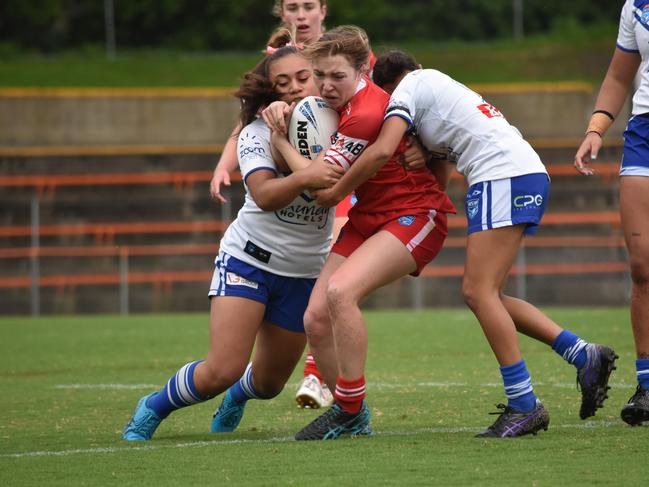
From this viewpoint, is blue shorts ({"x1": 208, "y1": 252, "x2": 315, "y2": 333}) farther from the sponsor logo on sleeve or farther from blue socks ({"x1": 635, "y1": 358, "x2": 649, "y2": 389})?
blue socks ({"x1": 635, "y1": 358, "x2": 649, "y2": 389})

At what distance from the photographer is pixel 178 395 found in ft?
18.8

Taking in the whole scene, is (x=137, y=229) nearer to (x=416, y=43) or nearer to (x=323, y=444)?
(x=416, y=43)

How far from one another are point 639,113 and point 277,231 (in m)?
1.75

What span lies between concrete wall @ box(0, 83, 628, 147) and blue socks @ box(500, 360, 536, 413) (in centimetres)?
1949

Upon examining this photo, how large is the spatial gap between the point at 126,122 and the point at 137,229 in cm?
433

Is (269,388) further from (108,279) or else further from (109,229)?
(109,229)

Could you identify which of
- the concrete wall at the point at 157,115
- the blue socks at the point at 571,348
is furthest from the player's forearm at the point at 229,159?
the concrete wall at the point at 157,115

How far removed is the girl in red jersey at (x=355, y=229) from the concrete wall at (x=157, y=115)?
62.5ft

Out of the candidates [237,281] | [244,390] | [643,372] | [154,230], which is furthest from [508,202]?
[154,230]

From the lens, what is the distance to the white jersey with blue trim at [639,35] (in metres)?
5.68

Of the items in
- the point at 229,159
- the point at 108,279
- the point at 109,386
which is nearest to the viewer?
the point at 229,159

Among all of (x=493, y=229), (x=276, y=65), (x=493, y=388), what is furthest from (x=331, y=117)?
(x=493, y=388)

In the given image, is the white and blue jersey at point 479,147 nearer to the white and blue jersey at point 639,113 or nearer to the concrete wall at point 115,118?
the white and blue jersey at point 639,113

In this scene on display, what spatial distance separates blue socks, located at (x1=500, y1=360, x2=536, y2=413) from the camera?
5293 millimetres
